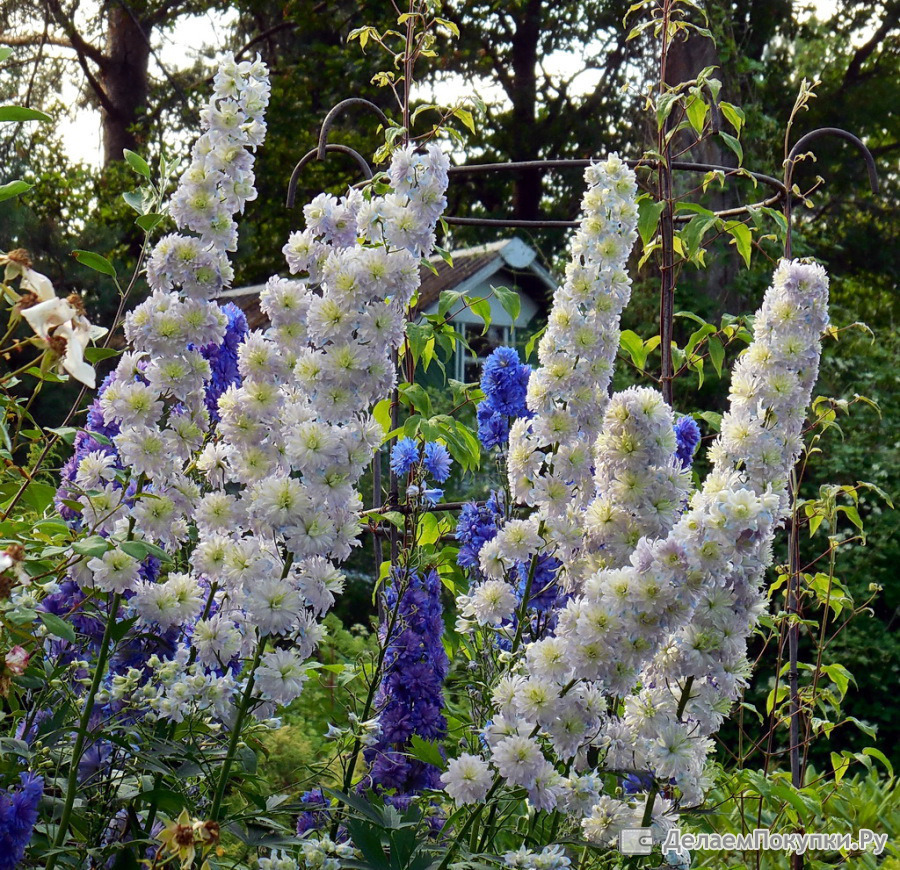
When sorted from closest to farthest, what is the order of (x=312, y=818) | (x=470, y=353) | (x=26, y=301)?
(x=26, y=301) < (x=312, y=818) < (x=470, y=353)

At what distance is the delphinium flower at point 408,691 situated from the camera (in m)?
2.00

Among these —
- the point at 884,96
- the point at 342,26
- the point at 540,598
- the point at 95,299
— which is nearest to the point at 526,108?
the point at 342,26

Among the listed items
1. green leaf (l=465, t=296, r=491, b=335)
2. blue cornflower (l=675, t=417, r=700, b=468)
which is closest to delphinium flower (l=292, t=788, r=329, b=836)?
blue cornflower (l=675, t=417, r=700, b=468)

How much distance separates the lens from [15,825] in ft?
4.95

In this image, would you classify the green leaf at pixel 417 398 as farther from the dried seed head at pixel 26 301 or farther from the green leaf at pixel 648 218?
the dried seed head at pixel 26 301

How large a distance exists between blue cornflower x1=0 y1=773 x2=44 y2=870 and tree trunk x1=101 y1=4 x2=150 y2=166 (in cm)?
1231

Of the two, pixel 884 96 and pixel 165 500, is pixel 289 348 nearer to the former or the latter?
pixel 165 500

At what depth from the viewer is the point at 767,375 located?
5.47 ft

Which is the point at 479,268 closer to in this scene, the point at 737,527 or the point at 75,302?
the point at 737,527

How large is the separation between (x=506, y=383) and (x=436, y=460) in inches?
10.4

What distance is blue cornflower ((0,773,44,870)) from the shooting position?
1.50 meters

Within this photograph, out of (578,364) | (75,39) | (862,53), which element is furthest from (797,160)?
(862,53)

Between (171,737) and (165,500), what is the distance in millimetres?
415

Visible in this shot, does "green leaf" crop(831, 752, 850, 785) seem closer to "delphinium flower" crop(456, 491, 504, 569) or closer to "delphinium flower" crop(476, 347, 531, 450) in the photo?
"delphinium flower" crop(456, 491, 504, 569)
